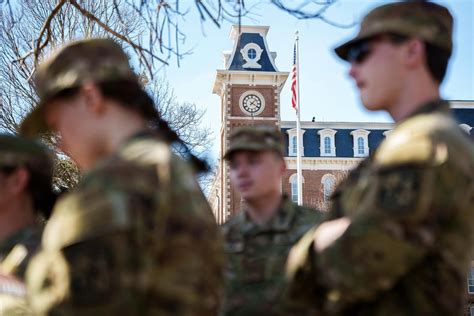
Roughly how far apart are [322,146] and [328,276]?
147 ft

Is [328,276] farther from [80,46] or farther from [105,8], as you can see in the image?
[105,8]

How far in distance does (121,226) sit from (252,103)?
144ft

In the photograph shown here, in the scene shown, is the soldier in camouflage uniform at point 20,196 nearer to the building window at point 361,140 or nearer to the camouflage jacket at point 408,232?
the camouflage jacket at point 408,232

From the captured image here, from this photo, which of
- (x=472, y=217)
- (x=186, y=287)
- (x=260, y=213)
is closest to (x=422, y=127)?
(x=472, y=217)

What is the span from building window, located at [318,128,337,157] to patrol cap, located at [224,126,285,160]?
140ft

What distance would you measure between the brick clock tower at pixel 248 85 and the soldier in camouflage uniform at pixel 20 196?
41354mm

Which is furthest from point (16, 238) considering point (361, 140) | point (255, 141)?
point (361, 140)

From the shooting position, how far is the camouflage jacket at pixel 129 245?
173cm

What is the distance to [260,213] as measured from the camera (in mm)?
3881

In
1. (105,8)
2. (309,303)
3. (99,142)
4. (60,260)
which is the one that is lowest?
(309,303)

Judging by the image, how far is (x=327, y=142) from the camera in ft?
154

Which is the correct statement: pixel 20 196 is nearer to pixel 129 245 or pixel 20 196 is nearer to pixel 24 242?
pixel 24 242

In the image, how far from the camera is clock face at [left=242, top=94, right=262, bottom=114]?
149 feet

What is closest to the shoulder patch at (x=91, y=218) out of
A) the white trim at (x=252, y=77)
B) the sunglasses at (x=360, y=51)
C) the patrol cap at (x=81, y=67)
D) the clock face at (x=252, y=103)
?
the patrol cap at (x=81, y=67)
